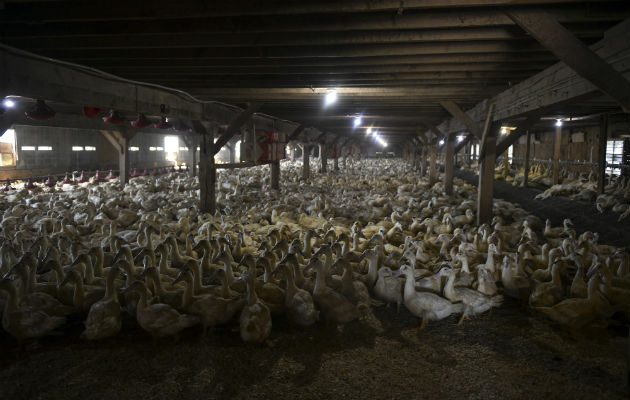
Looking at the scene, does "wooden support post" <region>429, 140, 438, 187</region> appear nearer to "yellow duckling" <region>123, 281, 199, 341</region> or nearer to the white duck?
the white duck

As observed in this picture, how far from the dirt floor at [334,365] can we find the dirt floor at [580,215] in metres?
4.89

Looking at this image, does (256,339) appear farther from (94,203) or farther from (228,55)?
(94,203)

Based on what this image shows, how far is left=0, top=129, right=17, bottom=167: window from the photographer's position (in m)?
18.7

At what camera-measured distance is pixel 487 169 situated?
889cm

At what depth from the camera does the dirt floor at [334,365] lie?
11.3 ft

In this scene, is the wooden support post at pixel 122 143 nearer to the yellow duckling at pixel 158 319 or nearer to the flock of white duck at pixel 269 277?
the flock of white duck at pixel 269 277

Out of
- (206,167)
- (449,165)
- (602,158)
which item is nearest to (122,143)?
(206,167)

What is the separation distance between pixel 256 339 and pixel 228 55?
3572mm

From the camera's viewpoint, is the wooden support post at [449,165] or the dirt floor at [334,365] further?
the wooden support post at [449,165]

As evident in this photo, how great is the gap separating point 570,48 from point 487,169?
552 cm

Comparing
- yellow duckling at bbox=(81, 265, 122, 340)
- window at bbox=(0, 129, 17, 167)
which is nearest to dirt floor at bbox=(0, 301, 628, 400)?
yellow duckling at bbox=(81, 265, 122, 340)

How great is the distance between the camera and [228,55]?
17.3 feet

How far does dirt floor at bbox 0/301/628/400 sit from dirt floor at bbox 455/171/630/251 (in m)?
4.89

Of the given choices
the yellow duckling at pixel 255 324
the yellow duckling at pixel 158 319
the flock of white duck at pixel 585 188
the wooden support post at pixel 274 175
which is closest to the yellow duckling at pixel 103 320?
the yellow duckling at pixel 158 319
